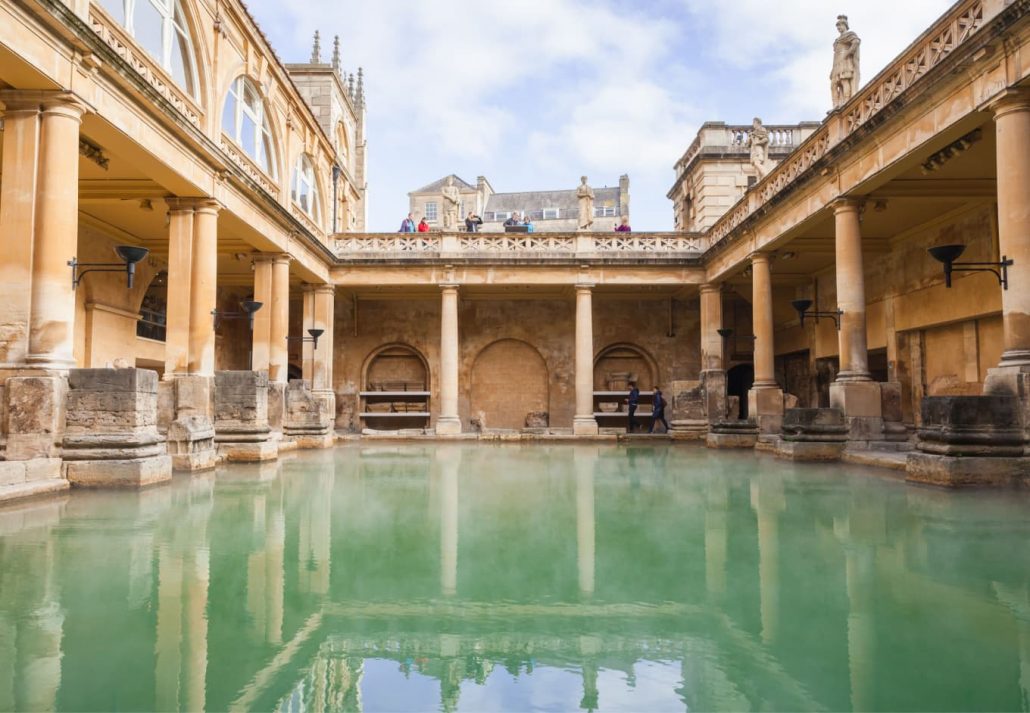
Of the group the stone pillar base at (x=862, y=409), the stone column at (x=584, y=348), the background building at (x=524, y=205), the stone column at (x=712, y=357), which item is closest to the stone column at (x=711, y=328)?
the stone column at (x=712, y=357)

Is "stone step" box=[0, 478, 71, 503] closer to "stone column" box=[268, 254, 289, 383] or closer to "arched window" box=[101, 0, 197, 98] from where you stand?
"arched window" box=[101, 0, 197, 98]

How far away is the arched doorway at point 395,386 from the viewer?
23.9 m

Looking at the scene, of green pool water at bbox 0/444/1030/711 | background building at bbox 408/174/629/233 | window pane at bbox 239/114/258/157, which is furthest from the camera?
background building at bbox 408/174/629/233

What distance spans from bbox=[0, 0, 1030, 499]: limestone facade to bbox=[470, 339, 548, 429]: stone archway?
0.11 meters

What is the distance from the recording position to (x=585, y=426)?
1914 cm

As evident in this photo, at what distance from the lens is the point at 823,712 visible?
2.21 metres

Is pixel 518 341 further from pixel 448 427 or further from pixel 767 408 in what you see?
pixel 767 408

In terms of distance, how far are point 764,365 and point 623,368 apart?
369 inches

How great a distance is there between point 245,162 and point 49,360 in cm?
780

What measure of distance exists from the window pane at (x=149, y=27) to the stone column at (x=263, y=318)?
5.84 m

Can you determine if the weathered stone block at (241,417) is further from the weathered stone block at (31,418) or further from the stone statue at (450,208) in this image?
the stone statue at (450,208)

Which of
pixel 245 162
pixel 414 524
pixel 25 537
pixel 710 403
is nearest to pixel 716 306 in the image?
pixel 710 403

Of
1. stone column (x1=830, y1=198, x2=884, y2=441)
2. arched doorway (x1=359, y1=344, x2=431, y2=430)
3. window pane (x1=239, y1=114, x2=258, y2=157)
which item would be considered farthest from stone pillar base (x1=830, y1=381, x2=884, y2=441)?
arched doorway (x1=359, y1=344, x2=431, y2=430)

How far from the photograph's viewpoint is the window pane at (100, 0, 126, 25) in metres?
9.36
